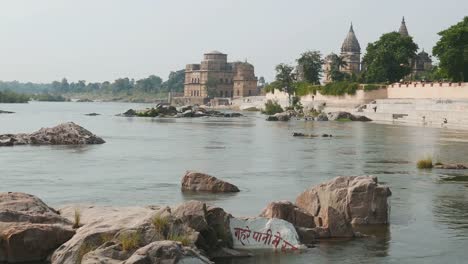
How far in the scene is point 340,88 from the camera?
90375mm

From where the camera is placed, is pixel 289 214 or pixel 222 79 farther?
pixel 222 79

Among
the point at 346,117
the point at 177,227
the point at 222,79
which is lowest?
the point at 177,227

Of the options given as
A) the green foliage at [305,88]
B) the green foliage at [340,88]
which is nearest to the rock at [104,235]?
the green foliage at [340,88]

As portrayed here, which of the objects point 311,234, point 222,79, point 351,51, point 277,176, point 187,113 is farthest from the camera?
point 222,79

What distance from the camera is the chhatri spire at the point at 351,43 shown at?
14612 centimetres

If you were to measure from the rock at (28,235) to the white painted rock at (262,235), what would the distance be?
8.76 feet

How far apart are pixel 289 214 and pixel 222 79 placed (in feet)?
593

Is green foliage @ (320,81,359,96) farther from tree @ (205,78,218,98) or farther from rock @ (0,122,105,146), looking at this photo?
tree @ (205,78,218,98)

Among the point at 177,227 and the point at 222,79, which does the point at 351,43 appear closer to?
the point at 222,79

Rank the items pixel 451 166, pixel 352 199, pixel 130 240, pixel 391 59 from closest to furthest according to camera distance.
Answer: pixel 130 240 → pixel 352 199 → pixel 451 166 → pixel 391 59

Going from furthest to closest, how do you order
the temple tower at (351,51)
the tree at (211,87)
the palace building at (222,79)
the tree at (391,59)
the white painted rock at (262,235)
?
the tree at (211,87) → the palace building at (222,79) → the temple tower at (351,51) → the tree at (391,59) → the white painted rock at (262,235)

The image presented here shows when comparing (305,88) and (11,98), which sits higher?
(305,88)

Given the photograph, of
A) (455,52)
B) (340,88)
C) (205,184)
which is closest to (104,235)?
(205,184)

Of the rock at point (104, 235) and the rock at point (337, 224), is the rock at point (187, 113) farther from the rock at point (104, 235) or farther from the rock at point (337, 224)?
the rock at point (104, 235)
